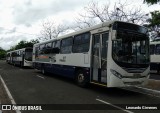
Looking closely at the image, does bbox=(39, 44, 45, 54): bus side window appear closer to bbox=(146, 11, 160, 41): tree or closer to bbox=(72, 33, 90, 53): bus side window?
bbox=(72, 33, 90, 53): bus side window

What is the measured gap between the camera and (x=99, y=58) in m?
10.9

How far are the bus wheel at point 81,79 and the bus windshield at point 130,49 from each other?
9.32 feet

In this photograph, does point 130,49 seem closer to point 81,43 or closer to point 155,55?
point 81,43

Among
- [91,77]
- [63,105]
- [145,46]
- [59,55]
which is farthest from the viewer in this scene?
[59,55]

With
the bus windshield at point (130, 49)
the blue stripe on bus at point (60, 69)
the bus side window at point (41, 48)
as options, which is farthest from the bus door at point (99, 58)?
the bus side window at point (41, 48)

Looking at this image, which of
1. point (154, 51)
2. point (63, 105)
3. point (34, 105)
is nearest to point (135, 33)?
point (63, 105)

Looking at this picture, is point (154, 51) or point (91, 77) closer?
point (91, 77)

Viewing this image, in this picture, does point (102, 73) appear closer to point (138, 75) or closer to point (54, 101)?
point (138, 75)

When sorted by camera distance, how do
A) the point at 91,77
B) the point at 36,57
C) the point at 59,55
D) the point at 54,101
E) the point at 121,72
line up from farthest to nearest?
the point at 36,57 < the point at 59,55 < the point at 91,77 < the point at 121,72 < the point at 54,101

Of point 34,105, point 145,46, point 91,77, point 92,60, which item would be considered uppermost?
point 145,46

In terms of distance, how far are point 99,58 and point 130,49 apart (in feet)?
5.28

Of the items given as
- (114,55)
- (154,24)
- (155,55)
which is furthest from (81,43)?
(154,24)

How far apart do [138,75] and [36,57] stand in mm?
14763

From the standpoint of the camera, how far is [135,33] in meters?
10.5
